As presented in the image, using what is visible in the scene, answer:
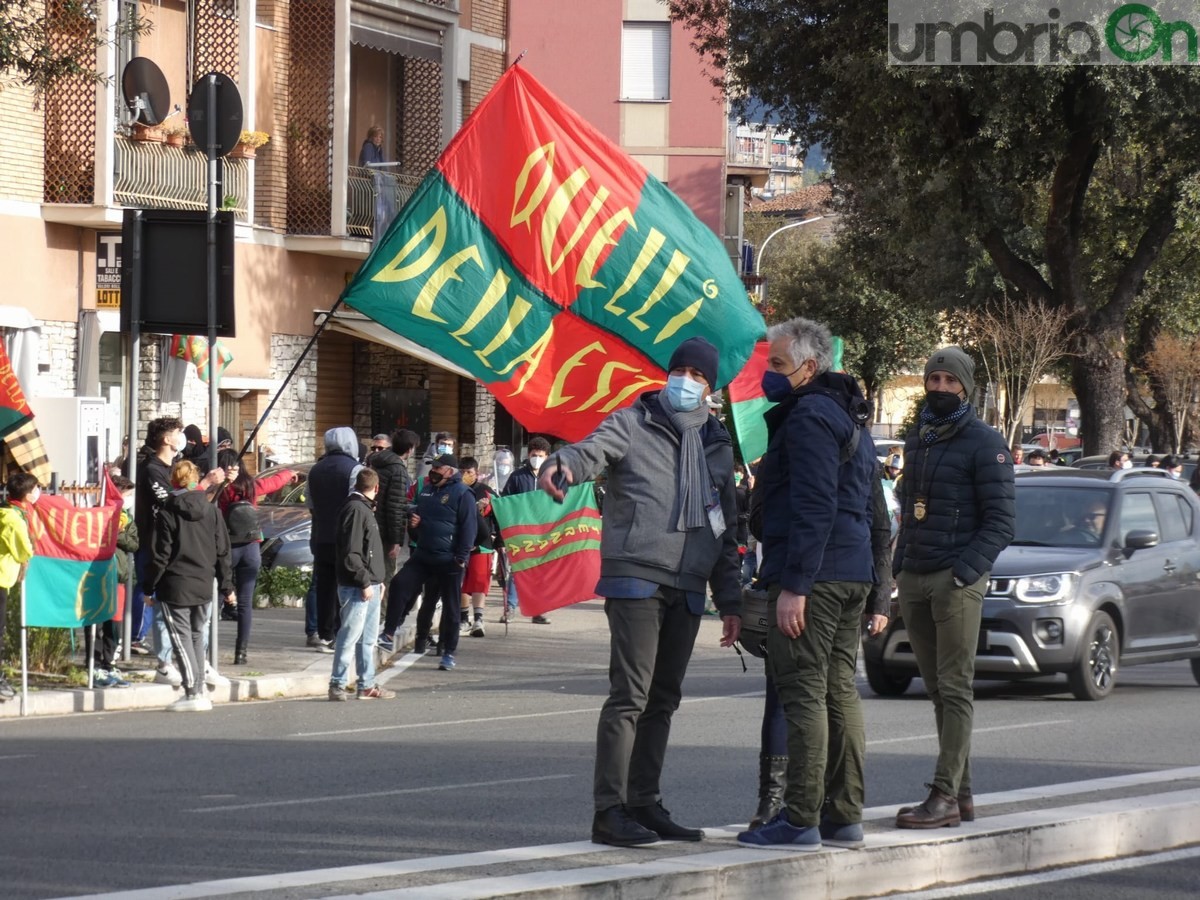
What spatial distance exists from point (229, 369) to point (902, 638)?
17185 millimetres

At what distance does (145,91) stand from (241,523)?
37.9ft

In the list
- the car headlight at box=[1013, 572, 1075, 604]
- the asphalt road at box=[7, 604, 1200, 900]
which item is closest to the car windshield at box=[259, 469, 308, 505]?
the asphalt road at box=[7, 604, 1200, 900]

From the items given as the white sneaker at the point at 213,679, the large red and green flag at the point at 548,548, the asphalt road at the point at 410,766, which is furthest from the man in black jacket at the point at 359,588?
the large red and green flag at the point at 548,548

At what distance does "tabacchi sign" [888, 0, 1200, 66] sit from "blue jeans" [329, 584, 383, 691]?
1494cm

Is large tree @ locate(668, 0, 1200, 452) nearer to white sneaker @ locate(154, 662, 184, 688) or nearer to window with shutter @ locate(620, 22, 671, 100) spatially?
window with shutter @ locate(620, 22, 671, 100)

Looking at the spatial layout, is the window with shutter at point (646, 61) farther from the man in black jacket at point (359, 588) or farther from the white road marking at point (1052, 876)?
the white road marking at point (1052, 876)

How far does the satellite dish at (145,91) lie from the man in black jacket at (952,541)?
19722 mm

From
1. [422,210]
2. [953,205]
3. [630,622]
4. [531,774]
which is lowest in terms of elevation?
[531,774]

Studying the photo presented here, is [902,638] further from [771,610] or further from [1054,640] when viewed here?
[771,610]

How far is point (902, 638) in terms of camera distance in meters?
13.8

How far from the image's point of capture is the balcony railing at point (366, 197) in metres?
31.2

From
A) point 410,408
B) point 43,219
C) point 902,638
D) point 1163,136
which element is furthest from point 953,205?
point 902,638

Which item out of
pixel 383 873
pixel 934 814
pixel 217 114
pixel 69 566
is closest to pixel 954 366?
pixel 934 814

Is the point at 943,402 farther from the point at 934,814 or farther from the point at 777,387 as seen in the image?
the point at 934,814
